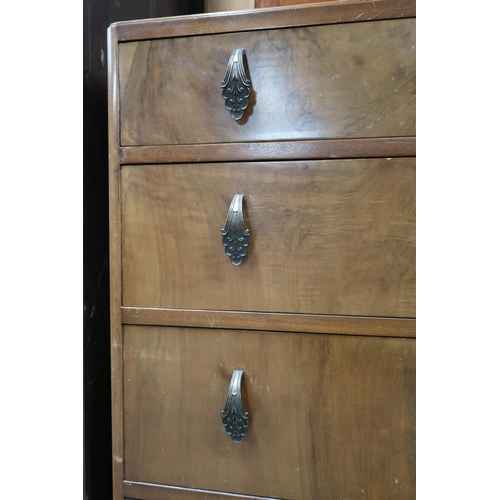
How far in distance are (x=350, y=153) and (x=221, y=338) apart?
314mm

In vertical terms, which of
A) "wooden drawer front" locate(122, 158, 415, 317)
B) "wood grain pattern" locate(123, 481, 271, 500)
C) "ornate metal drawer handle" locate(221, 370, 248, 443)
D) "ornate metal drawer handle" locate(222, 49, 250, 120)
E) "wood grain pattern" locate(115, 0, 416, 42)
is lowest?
"wood grain pattern" locate(123, 481, 271, 500)

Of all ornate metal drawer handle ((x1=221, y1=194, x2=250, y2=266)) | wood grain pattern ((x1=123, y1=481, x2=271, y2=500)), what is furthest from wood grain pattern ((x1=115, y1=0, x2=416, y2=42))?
wood grain pattern ((x1=123, y1=481, x2=271, y2=500))

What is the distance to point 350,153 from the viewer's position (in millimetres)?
683

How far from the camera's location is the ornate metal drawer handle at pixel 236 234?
71 cm

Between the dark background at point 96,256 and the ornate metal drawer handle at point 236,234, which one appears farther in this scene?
the dark background at point 96,256

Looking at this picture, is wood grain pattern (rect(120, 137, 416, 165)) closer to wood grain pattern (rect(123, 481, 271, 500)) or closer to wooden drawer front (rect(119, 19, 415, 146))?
wooden drawer front (rect(119, 19, 415, 146))

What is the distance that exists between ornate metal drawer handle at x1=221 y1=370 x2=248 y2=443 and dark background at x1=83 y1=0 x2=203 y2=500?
25 cm

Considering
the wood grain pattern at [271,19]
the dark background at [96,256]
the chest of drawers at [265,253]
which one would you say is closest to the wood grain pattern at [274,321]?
the chest of drawers at [265,253]

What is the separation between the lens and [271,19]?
0.69 meters

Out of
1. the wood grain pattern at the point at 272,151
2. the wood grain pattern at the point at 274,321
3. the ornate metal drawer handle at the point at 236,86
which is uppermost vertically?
the ornate metal drawer handle at the point at 236,86

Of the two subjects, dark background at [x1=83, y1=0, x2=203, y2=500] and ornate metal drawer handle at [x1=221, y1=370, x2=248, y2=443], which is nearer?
ornate metal drawer handle at [x1=221, y1=370, x2=248, y2=443]

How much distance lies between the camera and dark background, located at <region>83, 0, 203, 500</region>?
2.71 feet

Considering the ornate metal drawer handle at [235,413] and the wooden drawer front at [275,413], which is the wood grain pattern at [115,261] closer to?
the wooden drawer front at [275,413]
